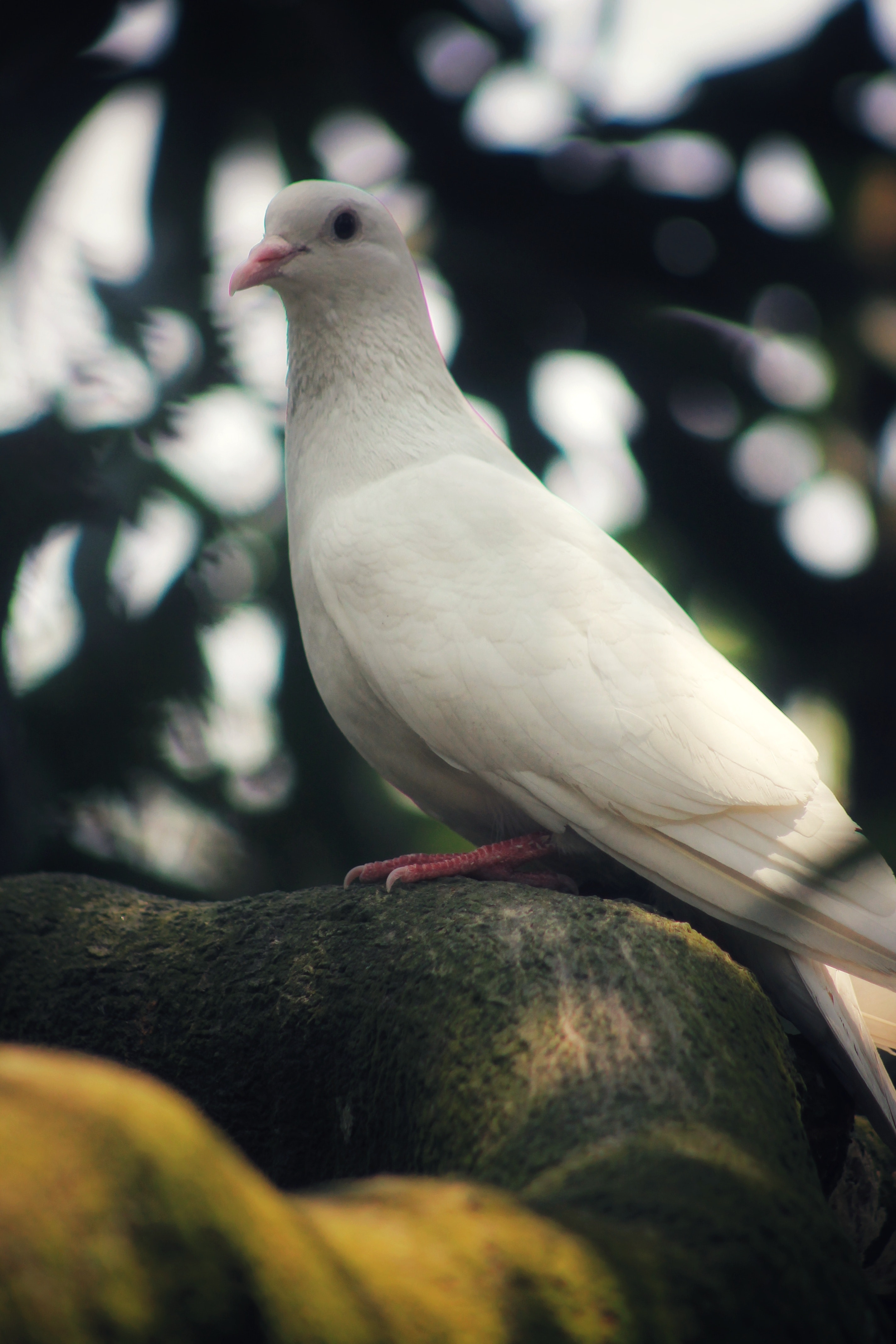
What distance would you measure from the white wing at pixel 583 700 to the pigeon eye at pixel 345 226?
859 mm

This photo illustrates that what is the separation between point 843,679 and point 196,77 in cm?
89

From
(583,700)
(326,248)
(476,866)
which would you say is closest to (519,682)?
(583,700)

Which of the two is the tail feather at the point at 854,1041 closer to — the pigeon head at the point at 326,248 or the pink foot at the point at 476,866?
the pink foot at the point at 476,866

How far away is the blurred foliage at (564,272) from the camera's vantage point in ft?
2.17

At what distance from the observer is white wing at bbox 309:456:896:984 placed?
242 cm

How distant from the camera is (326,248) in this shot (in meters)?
3.18

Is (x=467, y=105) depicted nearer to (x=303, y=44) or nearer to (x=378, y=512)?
(x=303, y=44)

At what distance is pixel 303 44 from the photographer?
0.98 metres

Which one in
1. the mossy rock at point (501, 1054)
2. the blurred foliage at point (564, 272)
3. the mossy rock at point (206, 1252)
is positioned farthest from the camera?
the mossy rock at point (501, 1054)

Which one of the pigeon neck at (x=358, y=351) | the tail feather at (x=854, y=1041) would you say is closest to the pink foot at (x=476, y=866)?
the tail feather at (x=854, y=1041)

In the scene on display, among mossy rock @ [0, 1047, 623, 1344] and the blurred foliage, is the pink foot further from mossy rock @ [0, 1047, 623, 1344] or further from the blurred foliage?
mossy rock @ [0, 1047, 623, 1344]

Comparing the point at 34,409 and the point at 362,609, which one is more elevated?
the point at 34,409

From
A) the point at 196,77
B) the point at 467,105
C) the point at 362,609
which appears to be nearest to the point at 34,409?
the point at 196,77

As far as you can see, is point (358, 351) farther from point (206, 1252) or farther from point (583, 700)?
point (206, 1252)
